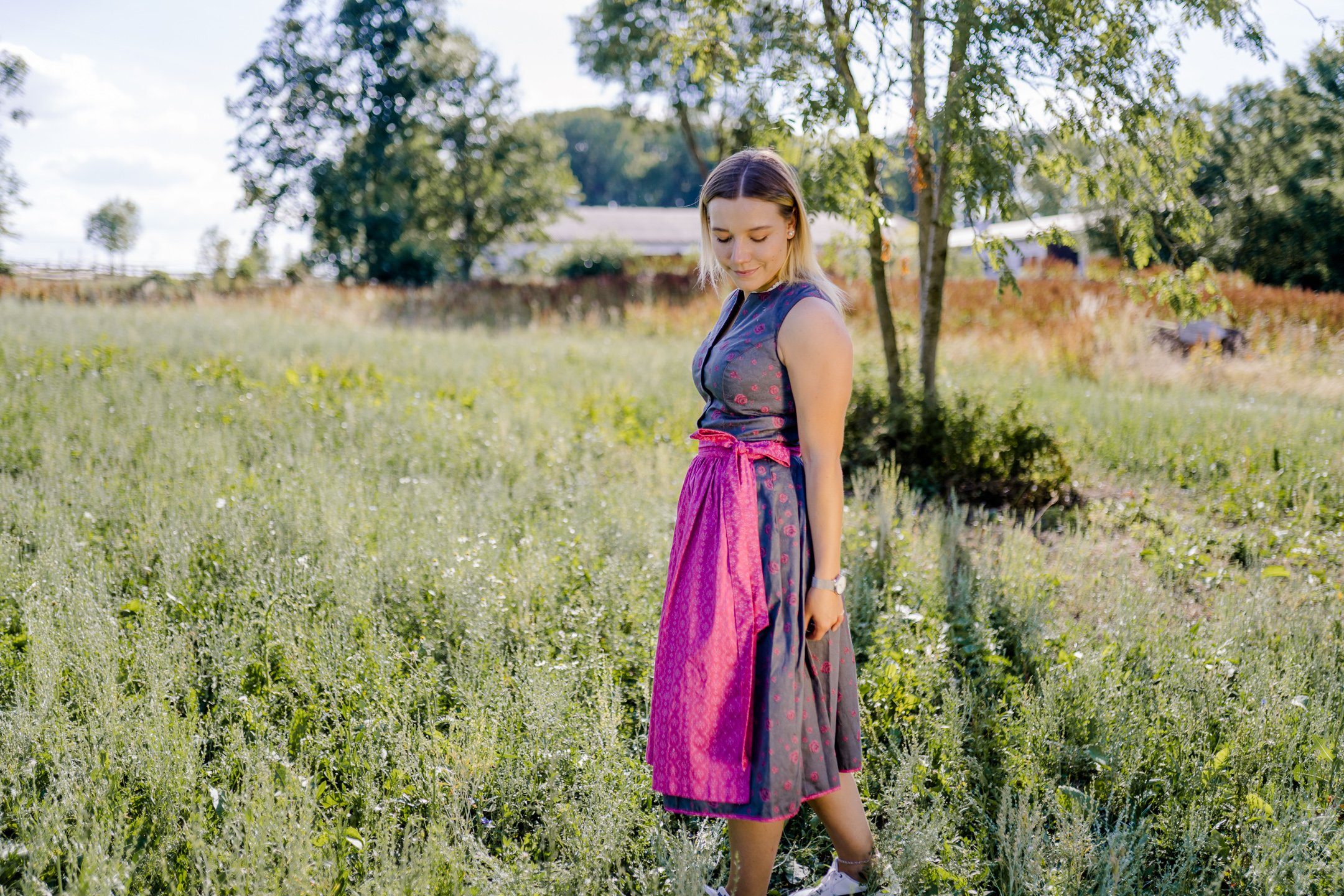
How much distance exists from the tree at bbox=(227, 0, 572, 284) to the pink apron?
2711 centimetres

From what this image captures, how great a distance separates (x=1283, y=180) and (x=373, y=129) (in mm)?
25404

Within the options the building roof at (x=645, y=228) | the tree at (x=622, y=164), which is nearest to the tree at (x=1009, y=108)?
the building roof at (x=645, y=228)

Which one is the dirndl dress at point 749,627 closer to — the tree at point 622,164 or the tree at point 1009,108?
the tree at point 1009,108

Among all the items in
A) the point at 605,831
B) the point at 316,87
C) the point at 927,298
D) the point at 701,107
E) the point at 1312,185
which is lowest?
the point at 605,831

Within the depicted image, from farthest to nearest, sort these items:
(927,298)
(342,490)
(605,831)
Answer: (927,298) < (342,490) < (605,831)

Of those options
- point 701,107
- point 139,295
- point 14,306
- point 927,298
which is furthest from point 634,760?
point 701,107

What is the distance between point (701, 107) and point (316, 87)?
1351 cm

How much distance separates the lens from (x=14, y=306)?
1327cm

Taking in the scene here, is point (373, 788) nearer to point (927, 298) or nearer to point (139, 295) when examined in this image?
point (927, 298)

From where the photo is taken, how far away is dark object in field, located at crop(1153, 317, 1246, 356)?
39.2 ft

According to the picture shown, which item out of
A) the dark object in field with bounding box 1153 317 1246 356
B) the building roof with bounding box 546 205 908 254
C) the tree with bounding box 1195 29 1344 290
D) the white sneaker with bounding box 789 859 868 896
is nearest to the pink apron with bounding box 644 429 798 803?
the white sneaker with bounding box 789 859 868 896

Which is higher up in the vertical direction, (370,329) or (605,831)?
(370,329)

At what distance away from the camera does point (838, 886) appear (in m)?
2.54

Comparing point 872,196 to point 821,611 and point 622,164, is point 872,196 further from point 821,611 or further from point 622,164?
point 622,164
